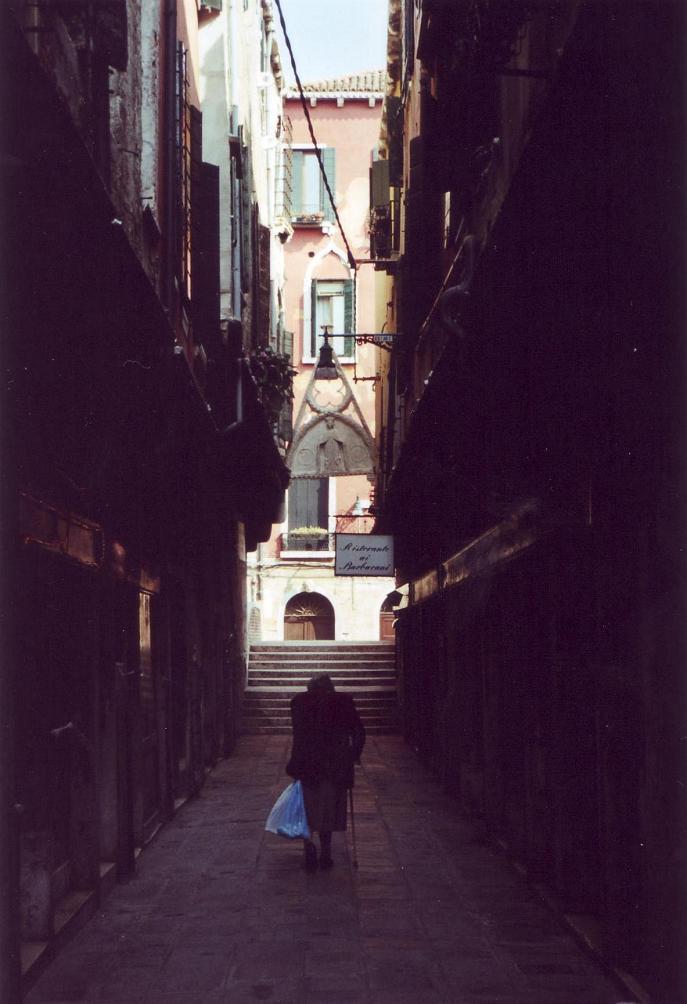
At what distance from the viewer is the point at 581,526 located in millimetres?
8031

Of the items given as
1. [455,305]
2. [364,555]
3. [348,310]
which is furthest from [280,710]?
[455,305]

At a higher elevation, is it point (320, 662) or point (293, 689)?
point (320, 662)

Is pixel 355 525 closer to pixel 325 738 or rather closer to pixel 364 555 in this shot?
pixel 364 555

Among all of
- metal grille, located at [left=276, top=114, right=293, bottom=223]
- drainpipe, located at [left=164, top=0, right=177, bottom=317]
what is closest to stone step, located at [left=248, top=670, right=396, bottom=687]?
metal grille, located at [left=276, top=114, right=293, bottom=223]

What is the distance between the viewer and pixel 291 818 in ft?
35.5

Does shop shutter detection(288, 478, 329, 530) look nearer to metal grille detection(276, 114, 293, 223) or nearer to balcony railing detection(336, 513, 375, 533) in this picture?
balcony railing detection(336, 513, 375, 533)

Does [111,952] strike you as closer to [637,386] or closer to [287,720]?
[637,386]

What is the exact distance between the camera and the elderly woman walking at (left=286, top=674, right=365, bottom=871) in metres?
10.9

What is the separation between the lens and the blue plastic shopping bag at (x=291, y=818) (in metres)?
10.8

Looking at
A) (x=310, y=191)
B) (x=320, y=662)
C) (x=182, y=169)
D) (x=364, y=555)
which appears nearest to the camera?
(x=182, y=169)

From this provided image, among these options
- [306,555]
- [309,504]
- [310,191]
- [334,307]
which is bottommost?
[306,555]

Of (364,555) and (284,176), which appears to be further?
(284,176)

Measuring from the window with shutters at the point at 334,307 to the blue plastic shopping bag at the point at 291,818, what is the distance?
27.3m

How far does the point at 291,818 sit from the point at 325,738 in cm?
69
